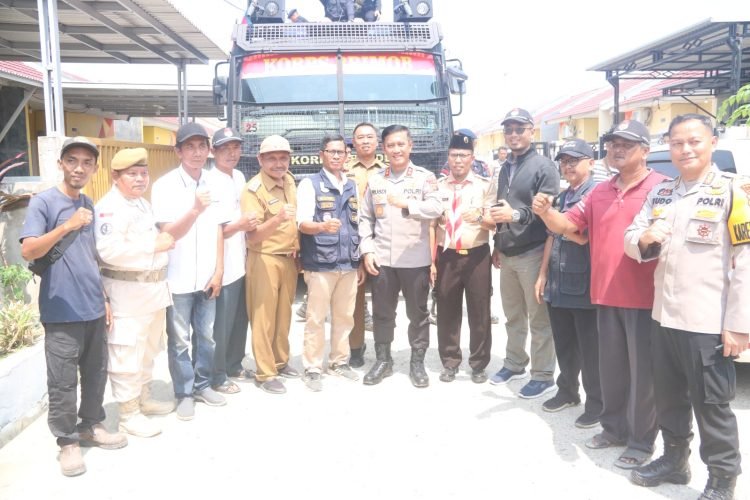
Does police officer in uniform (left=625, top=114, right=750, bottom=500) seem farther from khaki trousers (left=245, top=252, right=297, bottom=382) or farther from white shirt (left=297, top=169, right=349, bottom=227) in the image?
khaki trousers (left=245, top=252, right=297, bottom=382)

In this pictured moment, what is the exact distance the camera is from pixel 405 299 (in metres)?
4.48

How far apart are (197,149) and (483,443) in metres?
2.48

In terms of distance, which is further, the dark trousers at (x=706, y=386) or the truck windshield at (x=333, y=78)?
the truck windshield at (x=333, y=78)

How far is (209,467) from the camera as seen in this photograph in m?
3.22

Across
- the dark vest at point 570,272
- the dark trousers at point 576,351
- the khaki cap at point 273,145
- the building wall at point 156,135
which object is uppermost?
the building wall at point 156,135

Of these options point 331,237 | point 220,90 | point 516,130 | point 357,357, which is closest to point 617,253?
point 516,130

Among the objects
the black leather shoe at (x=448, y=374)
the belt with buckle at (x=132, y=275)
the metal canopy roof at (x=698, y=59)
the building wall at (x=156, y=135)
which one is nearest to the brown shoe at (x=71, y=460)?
the belt with buckle at (x=132, y=275)

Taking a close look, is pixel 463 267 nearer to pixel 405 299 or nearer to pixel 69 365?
pixel 405 299

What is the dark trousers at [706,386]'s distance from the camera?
271cm

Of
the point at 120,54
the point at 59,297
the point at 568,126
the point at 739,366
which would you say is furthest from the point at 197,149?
the point at 568,126

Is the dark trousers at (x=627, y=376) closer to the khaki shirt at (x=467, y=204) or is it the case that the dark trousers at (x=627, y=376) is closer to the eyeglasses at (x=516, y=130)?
the khaki shirt at (x=467, y=204)

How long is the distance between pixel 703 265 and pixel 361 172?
10.0 feet

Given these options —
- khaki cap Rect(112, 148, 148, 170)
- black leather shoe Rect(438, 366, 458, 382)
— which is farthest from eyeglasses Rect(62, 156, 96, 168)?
black leather shoe Rect(438, 366, 458, 382)

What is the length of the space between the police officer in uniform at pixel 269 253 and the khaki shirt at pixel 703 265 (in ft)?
7.69
